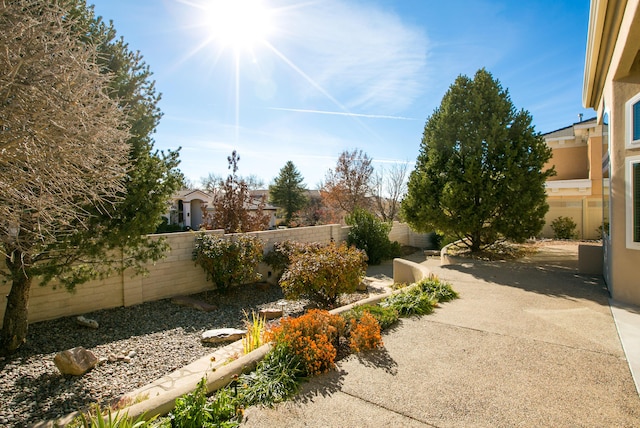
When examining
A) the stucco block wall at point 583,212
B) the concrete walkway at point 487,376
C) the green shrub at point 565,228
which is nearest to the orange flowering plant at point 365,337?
the concrete walkway at point 487,376

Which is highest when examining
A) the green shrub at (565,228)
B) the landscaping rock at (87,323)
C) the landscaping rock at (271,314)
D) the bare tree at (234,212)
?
the bare tree at (234,212)

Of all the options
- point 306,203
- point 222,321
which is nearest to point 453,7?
point 222,321

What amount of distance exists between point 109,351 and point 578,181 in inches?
722

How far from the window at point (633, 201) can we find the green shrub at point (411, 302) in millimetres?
3388

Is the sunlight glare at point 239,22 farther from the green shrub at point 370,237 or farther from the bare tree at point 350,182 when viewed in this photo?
the bare tree at point 350,182

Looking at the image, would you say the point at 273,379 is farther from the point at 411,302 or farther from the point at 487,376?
the point at 411,302

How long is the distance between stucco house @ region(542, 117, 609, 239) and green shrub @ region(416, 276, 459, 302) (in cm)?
1248

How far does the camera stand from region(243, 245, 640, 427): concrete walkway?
2.79 m

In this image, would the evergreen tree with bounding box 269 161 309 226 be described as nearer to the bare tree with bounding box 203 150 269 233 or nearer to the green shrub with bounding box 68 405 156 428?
the bare tree with bounding box 203 150 269 233

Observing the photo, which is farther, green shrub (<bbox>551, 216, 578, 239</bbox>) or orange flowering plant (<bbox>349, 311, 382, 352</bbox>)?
green shrub (<bbox>551, 216, 578, 239</bbox>)

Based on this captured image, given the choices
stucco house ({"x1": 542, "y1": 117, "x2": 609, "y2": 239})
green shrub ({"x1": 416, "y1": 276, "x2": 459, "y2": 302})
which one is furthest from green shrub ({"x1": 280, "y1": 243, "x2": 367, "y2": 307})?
stucco house ({"x1": 542, "y1": 117, "x2": 609, "y2": 239})

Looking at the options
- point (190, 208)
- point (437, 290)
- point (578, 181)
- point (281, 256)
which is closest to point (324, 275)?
point (437, 290)

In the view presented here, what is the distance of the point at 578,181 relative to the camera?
15.0 metres

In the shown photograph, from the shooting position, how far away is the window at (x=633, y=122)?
536 cm
